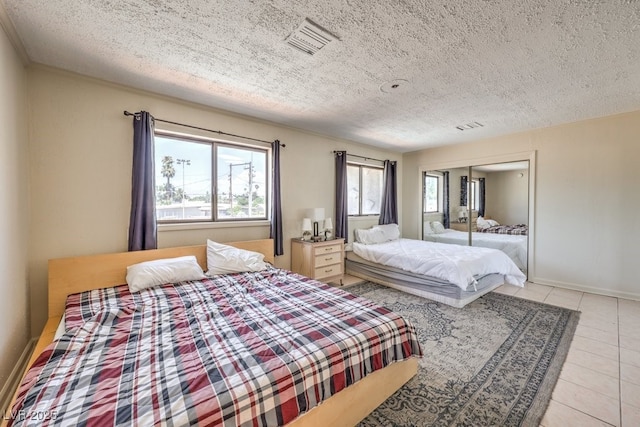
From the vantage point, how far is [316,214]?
4.05 m

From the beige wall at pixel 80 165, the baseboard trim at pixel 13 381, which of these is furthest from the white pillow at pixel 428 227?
the baseboard trim at pixel 13 381

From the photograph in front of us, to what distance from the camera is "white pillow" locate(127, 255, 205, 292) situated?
92.8 inches

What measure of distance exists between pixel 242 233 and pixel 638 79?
4563mm

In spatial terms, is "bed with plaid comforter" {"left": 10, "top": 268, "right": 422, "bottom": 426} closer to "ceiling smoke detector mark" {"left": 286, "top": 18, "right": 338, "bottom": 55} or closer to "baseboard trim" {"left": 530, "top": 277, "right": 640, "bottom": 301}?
"ceiling smoke detector mark" {"left": 286, "top": 18, "right": 338, "bottom": 55}

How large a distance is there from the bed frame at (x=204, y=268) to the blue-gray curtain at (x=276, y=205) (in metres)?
0.16

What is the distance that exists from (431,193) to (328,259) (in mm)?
3072

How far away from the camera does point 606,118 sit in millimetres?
3600

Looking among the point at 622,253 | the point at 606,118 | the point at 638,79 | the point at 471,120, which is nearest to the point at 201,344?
the point at 471,120

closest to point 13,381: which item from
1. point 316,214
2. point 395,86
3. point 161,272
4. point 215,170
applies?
point 161,272

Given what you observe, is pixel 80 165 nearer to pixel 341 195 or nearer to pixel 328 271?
pixel 328 271

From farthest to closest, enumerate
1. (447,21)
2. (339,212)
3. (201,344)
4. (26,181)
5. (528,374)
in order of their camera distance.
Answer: (339,212)
(26,181)
(528,374)
(447,21)
(201,344)

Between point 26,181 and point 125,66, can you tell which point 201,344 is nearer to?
point 26,181

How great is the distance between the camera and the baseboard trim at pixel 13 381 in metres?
1.66

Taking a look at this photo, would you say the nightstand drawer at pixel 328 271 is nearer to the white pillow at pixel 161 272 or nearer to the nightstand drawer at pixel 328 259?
the nightstand drawer at pixel 328 259
